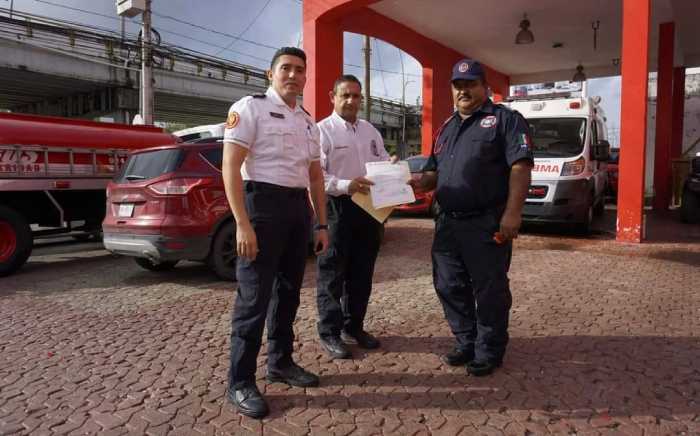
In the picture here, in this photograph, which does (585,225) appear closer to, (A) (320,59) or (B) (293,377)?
(A) (320,59)

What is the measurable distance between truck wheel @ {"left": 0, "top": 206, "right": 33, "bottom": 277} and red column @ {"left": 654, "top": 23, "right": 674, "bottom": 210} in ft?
43.3

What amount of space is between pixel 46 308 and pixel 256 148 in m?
3.49

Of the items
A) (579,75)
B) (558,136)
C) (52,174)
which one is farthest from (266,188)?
(579,75)

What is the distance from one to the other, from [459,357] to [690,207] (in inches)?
385

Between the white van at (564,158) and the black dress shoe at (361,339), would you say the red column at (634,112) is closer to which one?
the white van at (564,158)

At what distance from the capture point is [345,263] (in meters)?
3.54

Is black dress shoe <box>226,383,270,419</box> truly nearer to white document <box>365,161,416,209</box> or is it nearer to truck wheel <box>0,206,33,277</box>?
white document <box>365,161,416,209</box>

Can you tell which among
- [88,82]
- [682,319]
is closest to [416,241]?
[682,319]

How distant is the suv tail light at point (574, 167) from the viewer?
8.34 m

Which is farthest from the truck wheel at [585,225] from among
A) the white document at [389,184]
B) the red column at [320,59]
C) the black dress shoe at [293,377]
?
the black dress shoe at [293,377]

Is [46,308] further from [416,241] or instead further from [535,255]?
[535,255]

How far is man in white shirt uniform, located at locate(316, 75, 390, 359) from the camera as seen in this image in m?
3.46

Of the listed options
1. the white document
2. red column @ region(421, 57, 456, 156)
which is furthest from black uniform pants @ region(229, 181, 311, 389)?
red column @ region(421, 57, 456, 156)

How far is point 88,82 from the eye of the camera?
2028 centimetres
